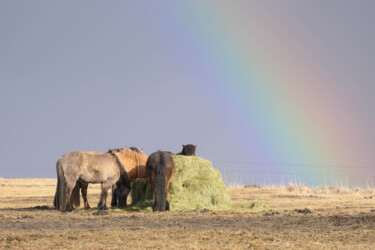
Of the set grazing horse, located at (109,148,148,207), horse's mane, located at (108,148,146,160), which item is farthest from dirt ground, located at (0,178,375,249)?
horse's mane, located at (108,148,146,160)

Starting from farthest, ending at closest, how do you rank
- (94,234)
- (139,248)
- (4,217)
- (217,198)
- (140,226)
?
(217,198) → (4,217) → (140,226) → (94,234) → (139,248)

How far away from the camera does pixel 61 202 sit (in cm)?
1592

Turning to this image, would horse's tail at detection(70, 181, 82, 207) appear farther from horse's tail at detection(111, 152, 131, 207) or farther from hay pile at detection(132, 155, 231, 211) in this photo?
hay pile at detection(132, 155, 231, 211)

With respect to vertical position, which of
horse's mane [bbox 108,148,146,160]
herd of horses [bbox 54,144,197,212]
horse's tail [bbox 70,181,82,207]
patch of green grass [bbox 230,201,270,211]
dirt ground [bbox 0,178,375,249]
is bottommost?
dirt ground [bbox 0,178,375,249]

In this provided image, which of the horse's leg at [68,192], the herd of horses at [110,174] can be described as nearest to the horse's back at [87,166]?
the herd of horses at [110,174]

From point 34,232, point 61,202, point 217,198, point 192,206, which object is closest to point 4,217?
point 61,202

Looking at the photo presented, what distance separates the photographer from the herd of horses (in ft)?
52.3

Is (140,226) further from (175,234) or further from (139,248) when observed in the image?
(139,248)

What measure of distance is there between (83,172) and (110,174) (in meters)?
0.80

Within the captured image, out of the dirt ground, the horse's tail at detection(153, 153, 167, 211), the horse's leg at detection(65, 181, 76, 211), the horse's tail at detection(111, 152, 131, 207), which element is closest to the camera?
the dirt ground

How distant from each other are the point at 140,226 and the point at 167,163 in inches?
156

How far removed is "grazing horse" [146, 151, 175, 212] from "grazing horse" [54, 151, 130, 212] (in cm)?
103

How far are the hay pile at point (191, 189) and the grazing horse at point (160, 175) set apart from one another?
50 centimetres

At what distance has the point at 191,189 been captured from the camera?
16.9 m
